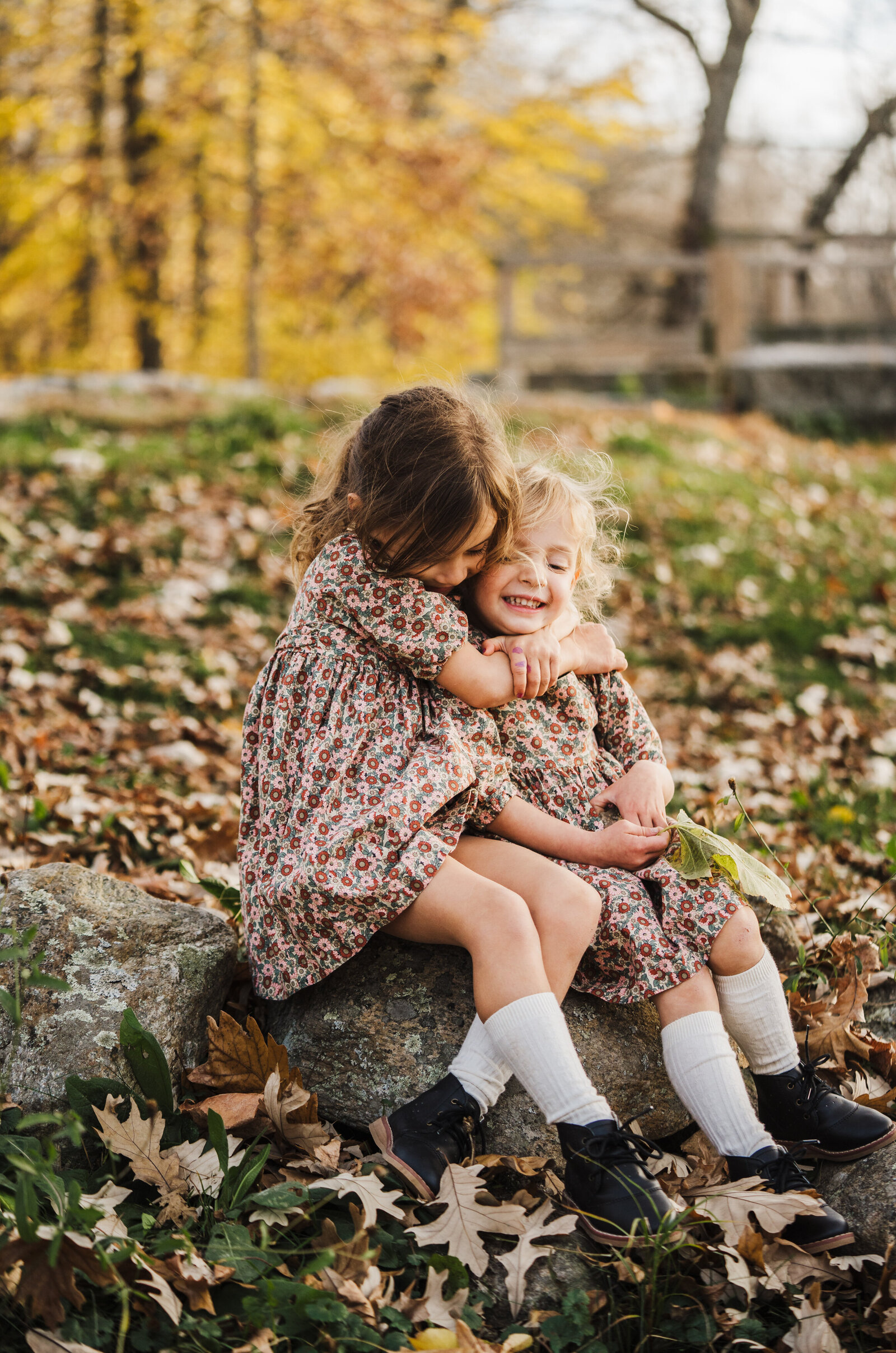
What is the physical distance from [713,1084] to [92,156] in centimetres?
1195

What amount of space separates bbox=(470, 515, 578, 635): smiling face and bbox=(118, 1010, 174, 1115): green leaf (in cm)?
109

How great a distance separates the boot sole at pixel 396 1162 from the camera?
1886 mm

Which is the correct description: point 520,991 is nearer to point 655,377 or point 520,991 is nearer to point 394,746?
point 394,746

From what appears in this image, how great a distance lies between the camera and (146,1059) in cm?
201

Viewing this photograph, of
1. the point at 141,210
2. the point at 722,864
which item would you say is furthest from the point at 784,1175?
the point at 141,210

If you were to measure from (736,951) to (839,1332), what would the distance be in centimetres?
63

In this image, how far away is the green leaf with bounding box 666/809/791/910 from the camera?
2.12 m

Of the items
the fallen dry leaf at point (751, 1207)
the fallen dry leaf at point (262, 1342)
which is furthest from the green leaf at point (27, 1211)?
the fallen dry leaf at point (751, 1207)

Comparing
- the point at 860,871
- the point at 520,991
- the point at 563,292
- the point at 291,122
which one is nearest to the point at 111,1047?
the point at 520,991

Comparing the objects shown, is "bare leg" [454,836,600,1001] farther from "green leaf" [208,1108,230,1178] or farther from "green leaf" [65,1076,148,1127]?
"green leaf" [65,1076,148,1127]

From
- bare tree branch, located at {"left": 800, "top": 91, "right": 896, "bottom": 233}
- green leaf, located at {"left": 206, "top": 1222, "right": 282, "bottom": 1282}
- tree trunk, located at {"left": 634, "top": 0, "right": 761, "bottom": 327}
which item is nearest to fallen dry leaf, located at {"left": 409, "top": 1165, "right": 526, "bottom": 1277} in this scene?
green leaf, located at {"left": 206, "top": 1222, "right": 282, "bottom": 1282}

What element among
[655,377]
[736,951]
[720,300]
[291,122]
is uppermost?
[291,122]

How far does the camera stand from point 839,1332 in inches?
70.1

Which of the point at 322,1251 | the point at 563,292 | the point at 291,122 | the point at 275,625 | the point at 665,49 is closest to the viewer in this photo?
the point at 322,1251
